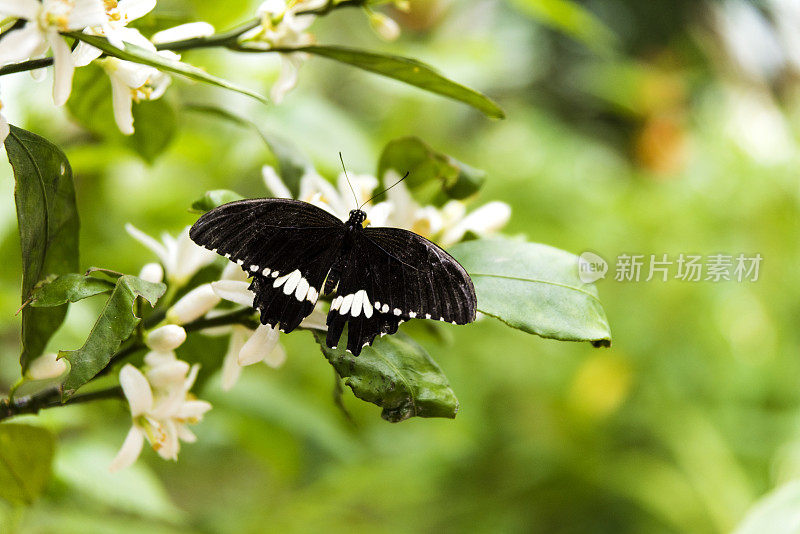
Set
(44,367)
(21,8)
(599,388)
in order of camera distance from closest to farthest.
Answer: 1. (21,8)
2. (44,367)
3. (599,388)

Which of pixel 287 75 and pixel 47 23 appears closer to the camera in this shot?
pixel 47 23

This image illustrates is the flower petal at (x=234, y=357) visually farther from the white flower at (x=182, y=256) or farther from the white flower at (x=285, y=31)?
the white flower at (x=285, y=31)

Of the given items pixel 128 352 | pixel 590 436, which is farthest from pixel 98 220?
pixel 590 436

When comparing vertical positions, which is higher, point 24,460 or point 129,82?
point 129,82

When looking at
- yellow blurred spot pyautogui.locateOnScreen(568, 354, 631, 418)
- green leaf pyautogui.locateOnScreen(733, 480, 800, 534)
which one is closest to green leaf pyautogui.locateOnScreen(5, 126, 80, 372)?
green leaf pyautogui.locateOnScreen(733, 480, 800, 534)

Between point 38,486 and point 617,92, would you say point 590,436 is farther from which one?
point 38,486

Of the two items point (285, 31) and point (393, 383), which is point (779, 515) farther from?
point (285, 31)

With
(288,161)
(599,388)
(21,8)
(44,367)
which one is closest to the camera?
(21,8)

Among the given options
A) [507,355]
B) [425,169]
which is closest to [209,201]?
[425,169]

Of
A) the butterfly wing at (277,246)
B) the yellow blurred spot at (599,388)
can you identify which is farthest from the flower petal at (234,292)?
the yellow blurred spot at (599,388)
